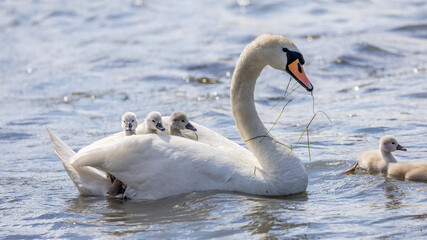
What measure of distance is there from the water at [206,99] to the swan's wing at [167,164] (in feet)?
0.48

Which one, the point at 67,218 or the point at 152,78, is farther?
the point at 152,78

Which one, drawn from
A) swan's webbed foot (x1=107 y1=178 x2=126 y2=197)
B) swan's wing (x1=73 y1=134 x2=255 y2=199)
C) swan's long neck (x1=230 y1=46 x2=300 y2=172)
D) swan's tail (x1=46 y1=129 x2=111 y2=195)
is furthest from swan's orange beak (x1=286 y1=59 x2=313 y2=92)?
swan's tail (x1=46 y1=129 x2=111 y2=195)

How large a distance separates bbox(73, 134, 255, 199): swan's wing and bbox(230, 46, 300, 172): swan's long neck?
0.67ft

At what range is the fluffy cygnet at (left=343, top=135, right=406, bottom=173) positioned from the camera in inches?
344

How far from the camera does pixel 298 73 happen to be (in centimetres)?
757

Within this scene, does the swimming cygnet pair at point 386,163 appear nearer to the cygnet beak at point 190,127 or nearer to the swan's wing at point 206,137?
the swan's wing at point 206,137

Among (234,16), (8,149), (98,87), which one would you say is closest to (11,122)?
(8,149)

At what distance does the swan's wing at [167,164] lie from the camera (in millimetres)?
7539

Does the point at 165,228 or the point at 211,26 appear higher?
the point at 211,26

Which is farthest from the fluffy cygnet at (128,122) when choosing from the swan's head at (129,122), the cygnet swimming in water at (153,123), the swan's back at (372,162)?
the swan's back at (372,162)

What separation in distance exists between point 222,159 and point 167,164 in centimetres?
55

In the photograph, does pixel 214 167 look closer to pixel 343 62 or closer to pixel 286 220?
pixel 286 220

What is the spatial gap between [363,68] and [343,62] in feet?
2.08

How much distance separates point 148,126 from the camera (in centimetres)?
822
